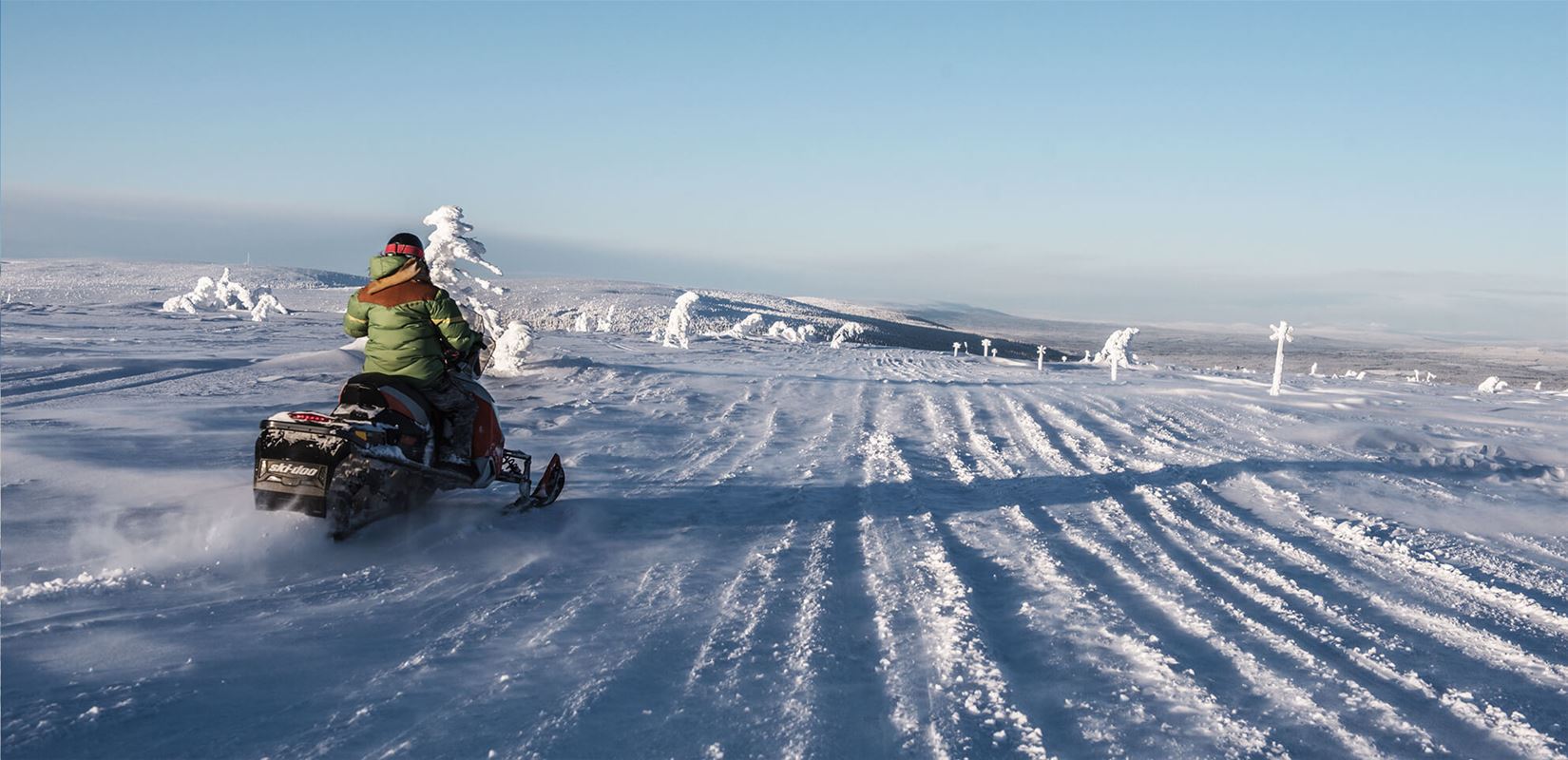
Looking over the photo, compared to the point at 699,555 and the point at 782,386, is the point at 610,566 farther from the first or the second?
the point at 782,386

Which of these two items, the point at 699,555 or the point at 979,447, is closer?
the point at 699,555

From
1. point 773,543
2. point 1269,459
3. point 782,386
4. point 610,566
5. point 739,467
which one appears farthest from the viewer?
point 782,386

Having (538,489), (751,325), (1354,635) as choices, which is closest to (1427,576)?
(1354,635)

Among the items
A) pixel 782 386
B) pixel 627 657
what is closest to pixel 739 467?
pixel 627 657

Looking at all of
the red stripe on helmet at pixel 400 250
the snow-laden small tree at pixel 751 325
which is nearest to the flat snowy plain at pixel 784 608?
the red stripe on helmet at pixel 400 250

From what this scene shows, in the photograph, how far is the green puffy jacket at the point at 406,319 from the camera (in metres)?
6.17

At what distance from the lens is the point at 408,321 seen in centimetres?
621

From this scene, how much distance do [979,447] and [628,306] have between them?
94.9 meters

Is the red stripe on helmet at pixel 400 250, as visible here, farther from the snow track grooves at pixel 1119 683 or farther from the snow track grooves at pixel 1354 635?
the snow track grooves at pixel 1354 635

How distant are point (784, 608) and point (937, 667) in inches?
43.9

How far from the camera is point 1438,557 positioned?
7.01 m

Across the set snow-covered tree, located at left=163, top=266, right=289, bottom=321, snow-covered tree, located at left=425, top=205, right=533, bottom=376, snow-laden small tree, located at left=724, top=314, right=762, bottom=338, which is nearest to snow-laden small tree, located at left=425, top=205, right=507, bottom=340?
snow-covered tree, located at left=425, top=205, right=533, bottom=376

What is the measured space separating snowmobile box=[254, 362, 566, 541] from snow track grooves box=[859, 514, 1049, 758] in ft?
10.0

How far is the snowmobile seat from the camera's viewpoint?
5863 mm
